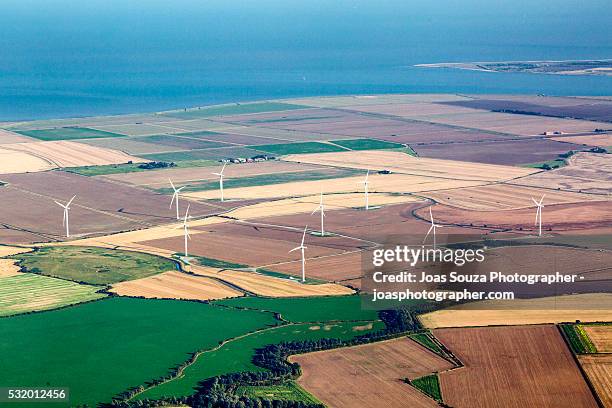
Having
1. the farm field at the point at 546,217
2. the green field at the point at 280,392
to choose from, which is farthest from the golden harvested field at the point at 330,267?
the green field at the point at 280,392

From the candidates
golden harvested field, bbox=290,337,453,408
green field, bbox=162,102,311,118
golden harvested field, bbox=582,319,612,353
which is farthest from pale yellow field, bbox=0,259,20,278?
green field, bbox=162,102,311,118

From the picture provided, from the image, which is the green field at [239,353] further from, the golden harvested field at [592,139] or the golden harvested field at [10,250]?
the golden harvested field at [592,139]

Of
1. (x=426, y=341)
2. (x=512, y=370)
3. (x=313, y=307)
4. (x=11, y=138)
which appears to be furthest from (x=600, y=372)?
(x=11, y=138)

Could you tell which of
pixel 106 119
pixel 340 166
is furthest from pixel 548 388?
pixel 106 119

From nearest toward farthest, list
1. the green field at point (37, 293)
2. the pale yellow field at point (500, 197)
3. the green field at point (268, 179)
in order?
the green field at point (37, 293) → the pale yellow field at point (500, 197) → the green field at point (268, 179)

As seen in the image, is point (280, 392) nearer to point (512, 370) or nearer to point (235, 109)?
point (512, 370)

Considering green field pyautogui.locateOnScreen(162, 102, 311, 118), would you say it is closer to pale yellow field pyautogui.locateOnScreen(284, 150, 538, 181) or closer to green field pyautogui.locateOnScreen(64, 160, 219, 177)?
pale yellow field pyautogui.locateOnScreen(284, 150, 538, 181)
